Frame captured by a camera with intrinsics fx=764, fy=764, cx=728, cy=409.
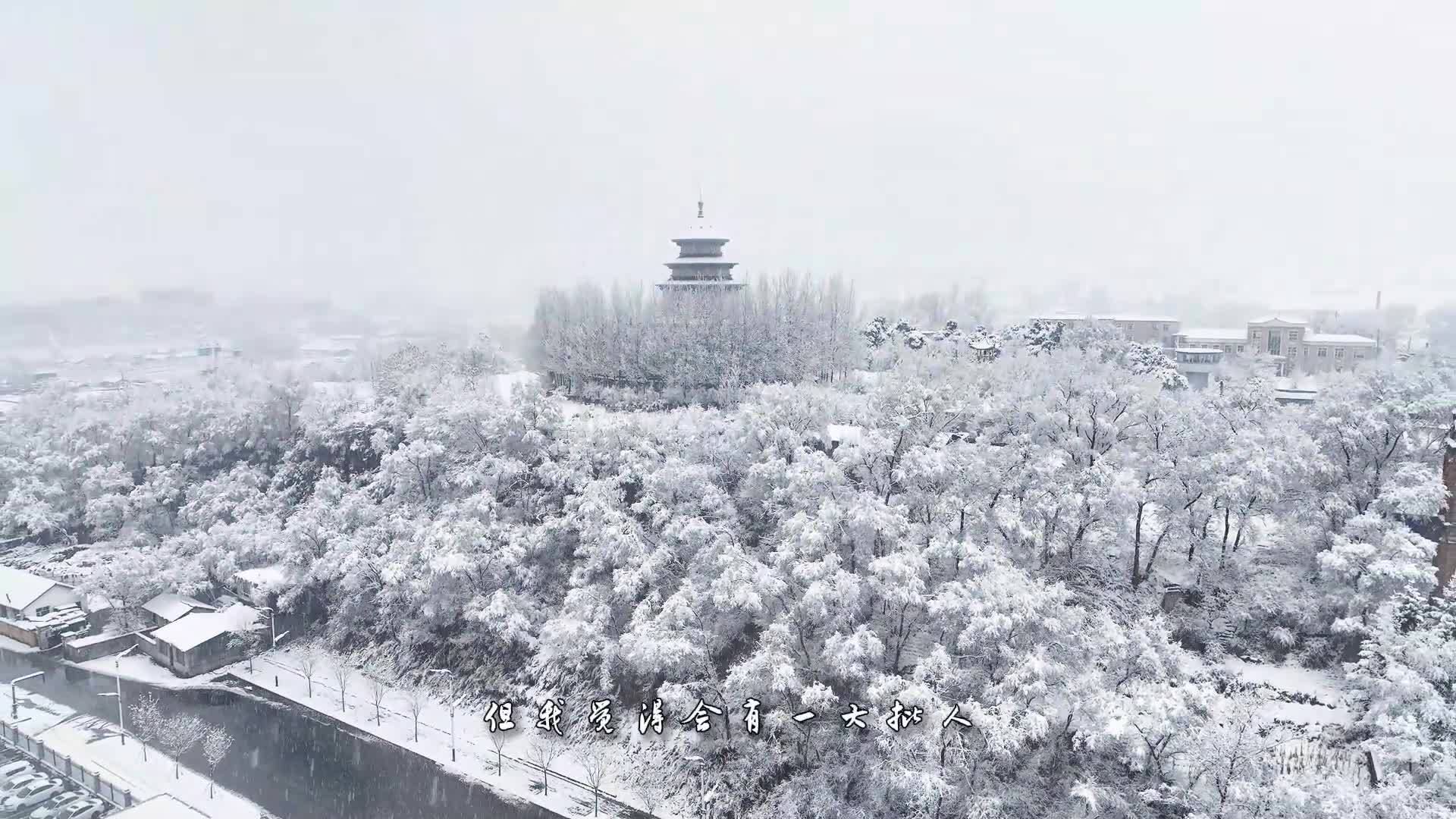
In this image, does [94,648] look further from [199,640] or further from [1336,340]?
[1336,340]

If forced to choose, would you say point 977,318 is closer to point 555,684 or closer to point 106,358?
point 555,684

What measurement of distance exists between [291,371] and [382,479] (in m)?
14.4

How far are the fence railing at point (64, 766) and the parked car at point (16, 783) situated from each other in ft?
1.50

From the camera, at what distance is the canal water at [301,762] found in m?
16.5

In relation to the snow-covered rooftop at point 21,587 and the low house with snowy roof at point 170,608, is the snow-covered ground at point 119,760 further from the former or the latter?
the snow-covered rooftop at point 21,587

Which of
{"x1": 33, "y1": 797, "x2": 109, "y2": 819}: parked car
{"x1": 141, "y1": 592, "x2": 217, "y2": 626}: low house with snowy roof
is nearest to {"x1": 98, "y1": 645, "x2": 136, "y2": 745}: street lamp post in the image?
{"x1": 141, "y1": 592, "x2": 217, "y2": 626}: low house with snowy roof

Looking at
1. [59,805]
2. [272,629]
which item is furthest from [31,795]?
[272,629]

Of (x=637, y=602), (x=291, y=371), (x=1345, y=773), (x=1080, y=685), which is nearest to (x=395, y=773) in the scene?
(x=637, y=602)

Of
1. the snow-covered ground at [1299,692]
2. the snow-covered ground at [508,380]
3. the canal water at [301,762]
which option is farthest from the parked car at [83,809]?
the snow-covered ground at [1299,692]

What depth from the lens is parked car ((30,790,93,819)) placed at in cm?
1546

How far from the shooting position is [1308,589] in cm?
1781

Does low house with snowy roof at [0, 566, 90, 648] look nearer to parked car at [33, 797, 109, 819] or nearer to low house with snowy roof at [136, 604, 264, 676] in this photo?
low house with snowy roof at [136, 604, 264, 676]

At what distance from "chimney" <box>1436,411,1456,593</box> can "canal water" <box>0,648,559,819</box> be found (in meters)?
19.4

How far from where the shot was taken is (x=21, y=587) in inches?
988
